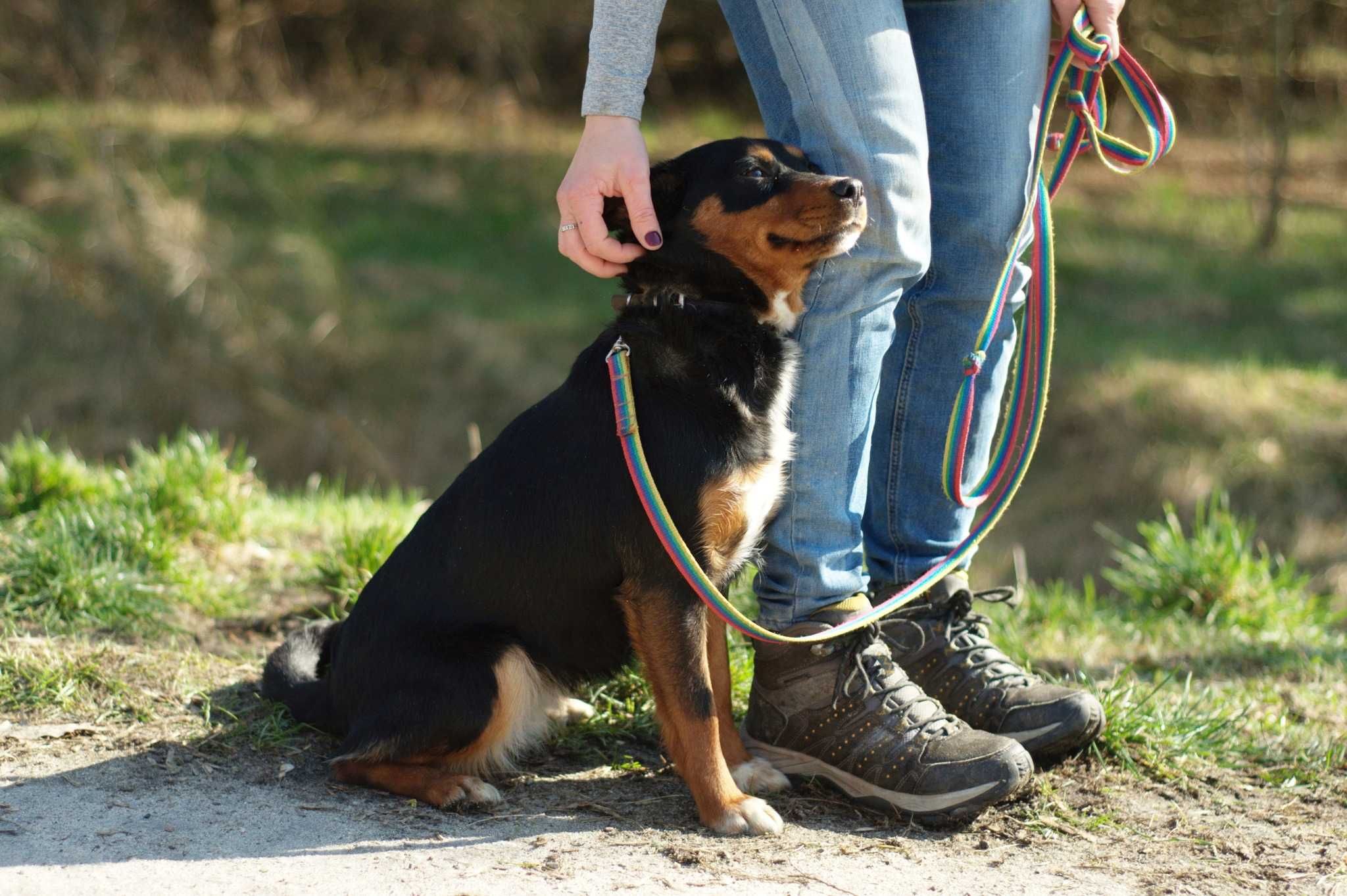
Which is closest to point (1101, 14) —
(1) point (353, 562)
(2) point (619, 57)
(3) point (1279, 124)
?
(2) point (619, 57)

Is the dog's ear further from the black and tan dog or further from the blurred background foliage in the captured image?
the blurred background foliage

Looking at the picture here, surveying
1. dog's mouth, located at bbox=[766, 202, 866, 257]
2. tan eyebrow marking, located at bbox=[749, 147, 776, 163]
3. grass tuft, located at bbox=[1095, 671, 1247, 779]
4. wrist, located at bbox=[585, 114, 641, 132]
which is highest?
wrist, located at bbox=[585, 114, 641, 132]

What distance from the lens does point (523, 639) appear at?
112 inches

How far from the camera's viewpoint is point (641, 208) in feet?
8.49

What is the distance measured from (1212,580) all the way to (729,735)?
2461 mm

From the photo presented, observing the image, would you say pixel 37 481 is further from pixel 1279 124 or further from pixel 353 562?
pixel 1279 124

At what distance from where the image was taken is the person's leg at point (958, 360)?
113 inches

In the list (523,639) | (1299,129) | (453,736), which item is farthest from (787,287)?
A: (1299,129)

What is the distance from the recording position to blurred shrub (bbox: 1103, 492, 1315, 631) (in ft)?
14.9

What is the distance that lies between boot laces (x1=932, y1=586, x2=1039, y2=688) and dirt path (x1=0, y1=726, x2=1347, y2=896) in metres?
0.24

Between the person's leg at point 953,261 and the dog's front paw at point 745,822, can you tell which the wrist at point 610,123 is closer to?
the person's leg at point 953,261

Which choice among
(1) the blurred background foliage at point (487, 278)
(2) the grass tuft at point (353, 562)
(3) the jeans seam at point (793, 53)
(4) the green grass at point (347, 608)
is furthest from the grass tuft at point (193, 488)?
(1) the blurred background foliage at point (487, 278)

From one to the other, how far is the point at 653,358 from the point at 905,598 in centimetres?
77

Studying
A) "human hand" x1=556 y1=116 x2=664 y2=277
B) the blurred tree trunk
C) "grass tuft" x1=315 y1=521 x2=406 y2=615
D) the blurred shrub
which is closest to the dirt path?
"grass tuft" x1=315 y1=521 x2=406 y2=615
